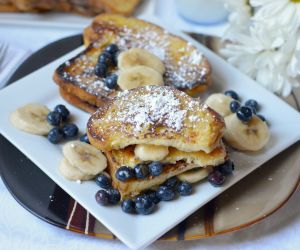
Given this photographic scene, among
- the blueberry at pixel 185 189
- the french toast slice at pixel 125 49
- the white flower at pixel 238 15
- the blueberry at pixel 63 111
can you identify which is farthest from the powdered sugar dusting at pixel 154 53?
the blueberry at pixel 185 189

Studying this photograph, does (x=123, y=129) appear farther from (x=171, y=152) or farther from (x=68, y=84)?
(x=68, y=84)

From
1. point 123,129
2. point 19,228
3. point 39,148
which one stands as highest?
point 123,129

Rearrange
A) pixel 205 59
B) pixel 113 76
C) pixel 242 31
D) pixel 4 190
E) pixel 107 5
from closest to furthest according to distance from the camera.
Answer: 1. pixel 4 190
2. pixel 113 76
3. pixel 205 59
4. pixel 242 31
5. pixel 107 5

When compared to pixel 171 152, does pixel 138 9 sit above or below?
below

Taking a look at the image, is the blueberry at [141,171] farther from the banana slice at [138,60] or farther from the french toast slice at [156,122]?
the banana slice at [138,60]

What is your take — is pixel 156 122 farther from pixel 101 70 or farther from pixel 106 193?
pixel 101 70

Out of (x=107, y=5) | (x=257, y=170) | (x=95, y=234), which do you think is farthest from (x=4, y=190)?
(x=107, y=5)

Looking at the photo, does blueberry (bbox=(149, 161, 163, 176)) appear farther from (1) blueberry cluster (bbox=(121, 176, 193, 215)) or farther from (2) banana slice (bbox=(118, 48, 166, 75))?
(2) banana slice (bbox=(118, 48, 166, 75))
